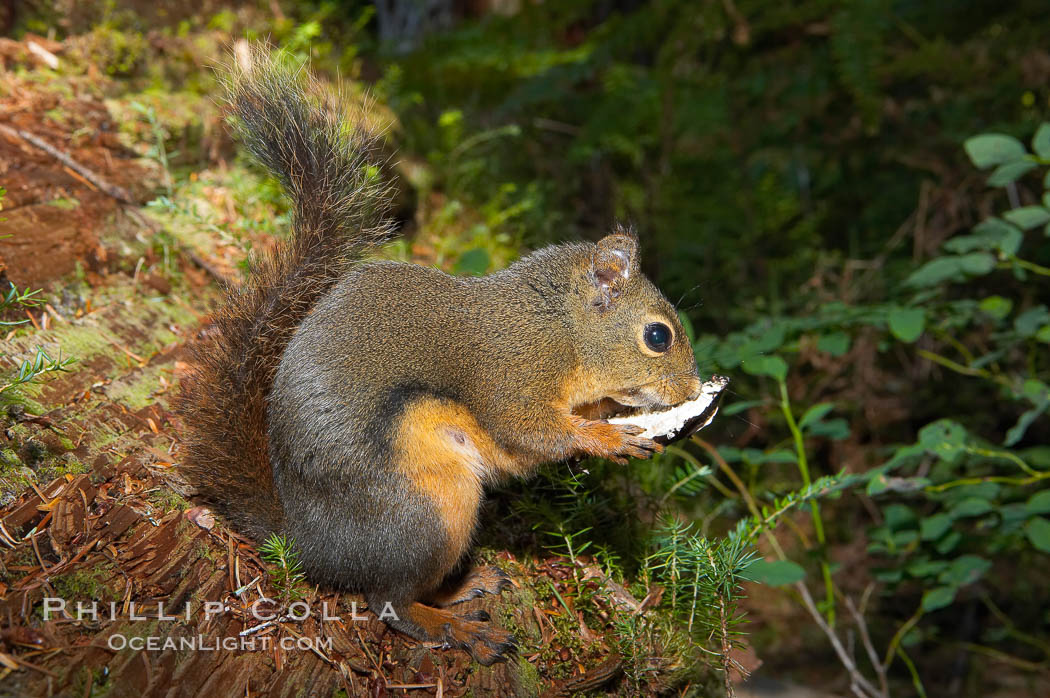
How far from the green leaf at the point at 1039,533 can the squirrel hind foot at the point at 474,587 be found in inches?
81.4

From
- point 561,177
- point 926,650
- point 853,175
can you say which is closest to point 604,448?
point 561,177

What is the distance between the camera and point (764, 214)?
587 cm

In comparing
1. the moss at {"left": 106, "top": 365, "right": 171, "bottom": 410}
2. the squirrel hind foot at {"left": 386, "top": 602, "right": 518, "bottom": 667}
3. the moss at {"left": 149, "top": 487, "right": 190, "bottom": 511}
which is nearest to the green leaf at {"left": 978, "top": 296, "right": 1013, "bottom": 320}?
the squirrel hind foot at {"left": 386, "top": 602, "right": 518, "bottom": 667}

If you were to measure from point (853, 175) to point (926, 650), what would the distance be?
3.17 meters

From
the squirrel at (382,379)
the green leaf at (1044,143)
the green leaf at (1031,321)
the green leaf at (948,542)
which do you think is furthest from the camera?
the green leaf at (1031,321)

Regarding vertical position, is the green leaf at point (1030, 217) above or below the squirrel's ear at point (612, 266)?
above

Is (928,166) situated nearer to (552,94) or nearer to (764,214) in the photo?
(764,214)

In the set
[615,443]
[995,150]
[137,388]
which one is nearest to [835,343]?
[995,150]

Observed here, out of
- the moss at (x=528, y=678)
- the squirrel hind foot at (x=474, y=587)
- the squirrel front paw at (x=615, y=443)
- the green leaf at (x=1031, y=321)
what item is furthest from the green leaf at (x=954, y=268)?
the moss at (x=528, y=678)

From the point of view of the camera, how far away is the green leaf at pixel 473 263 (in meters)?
3.57

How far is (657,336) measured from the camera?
256 cm

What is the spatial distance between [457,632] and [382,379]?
836 mm

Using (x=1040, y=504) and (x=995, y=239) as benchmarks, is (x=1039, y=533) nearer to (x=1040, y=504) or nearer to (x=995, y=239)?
(x=1040, y=504)

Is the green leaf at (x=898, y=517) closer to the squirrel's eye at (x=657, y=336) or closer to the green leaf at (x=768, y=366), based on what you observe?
the green leaf at (x=768, y=366)
